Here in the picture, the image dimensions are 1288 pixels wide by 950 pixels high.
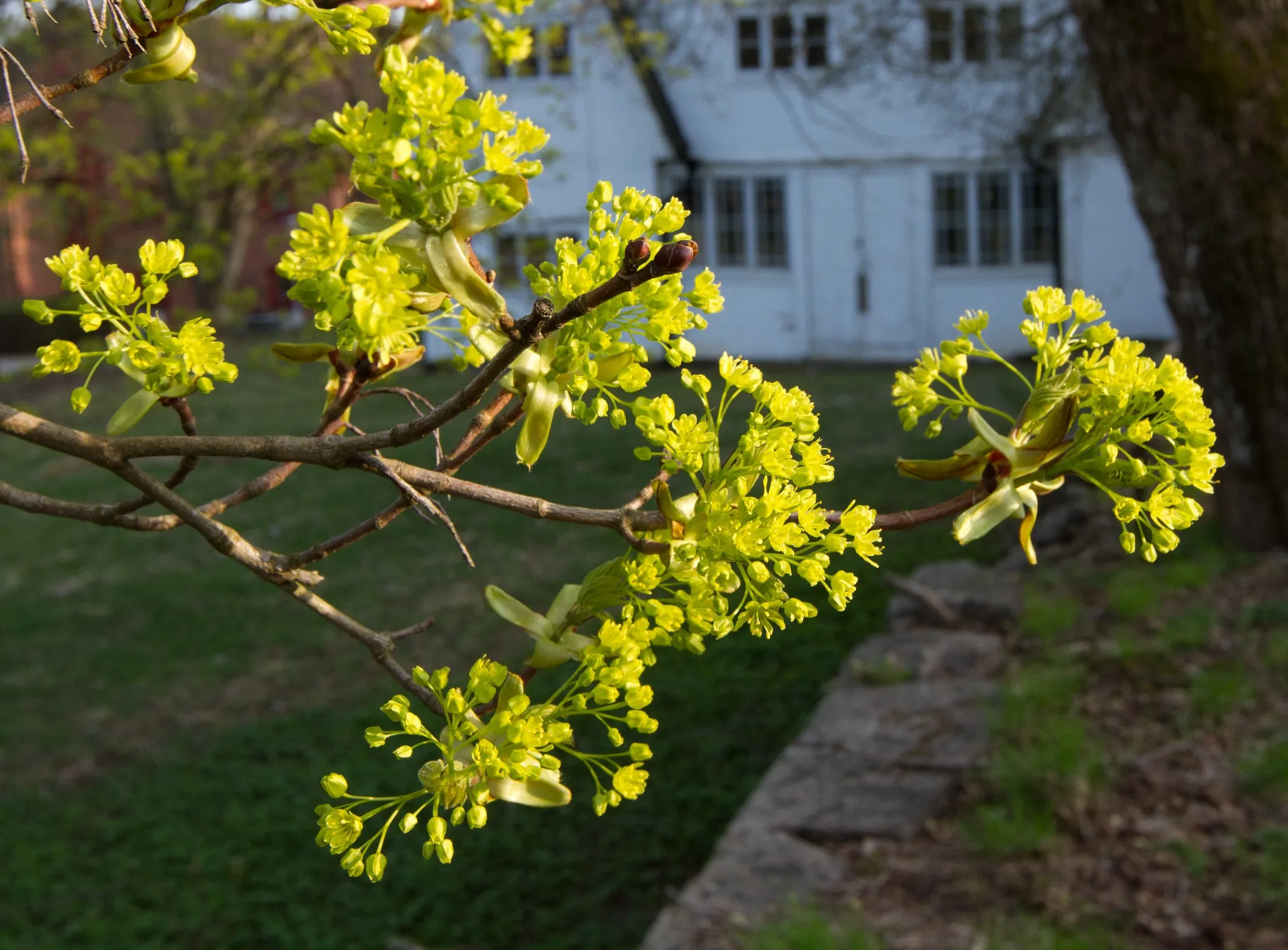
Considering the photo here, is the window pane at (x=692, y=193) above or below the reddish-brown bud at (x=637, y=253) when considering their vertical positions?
below

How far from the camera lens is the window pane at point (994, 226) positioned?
16.8 m

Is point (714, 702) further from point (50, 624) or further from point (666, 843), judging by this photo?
point (50, 624)

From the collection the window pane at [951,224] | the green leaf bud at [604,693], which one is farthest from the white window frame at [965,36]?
the green leaf bud at [604,693]

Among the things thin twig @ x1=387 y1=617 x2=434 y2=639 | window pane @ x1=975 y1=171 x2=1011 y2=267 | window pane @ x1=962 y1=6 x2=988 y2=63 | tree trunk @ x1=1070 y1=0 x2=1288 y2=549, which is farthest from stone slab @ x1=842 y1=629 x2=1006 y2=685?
window pane @ x1=975 y1=171 x2=1011 y2=267

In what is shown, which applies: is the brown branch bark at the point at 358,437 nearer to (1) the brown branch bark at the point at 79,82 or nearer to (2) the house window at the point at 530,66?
(1) the brown branch bark at the point at 79,82

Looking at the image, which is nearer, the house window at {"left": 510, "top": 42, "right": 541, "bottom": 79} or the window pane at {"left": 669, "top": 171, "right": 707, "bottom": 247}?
the house window at {"left": 510, "top": 42, "right": 541, "bottom": 79}

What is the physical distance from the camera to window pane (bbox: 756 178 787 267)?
666 inches

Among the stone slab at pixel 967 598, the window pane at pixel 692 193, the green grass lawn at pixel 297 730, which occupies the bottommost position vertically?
the green grass lawn at pixel 297 730

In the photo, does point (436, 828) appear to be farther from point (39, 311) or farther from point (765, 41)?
point (765, 41)

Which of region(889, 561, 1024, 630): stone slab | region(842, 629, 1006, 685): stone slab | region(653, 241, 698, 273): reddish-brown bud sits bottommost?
region(889, 561, 1024, 630): stone slab

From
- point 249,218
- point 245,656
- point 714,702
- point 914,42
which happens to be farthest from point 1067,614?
point 914,42

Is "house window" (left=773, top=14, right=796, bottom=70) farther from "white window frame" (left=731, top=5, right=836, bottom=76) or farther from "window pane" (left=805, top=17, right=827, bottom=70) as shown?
"window pane" (left=805, top=17, right=827, bottom=70)

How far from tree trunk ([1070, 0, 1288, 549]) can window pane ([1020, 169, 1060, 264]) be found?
1157cm

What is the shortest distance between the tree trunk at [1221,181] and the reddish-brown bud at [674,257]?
5271 millimetres
